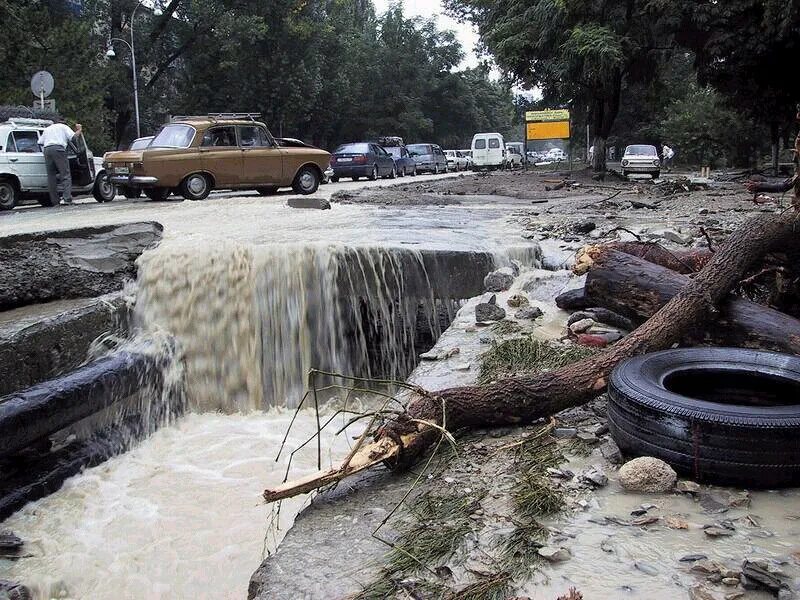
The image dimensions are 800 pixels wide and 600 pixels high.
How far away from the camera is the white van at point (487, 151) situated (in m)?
40.4

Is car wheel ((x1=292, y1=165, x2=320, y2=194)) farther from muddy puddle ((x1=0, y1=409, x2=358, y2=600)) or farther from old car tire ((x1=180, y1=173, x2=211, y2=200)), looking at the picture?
muddy puddle ((x1=0, y1=409, x2=358, y2=600))

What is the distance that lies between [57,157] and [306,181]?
5882 millimetres

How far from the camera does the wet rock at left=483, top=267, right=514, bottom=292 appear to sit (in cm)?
694

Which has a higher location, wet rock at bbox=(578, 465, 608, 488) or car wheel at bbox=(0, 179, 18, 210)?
car wheel at bbox=(0, 179, 18, 210)

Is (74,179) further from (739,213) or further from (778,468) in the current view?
(778,468)

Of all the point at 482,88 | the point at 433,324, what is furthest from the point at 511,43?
the point at 482,88

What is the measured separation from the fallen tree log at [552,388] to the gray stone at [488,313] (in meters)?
1.70

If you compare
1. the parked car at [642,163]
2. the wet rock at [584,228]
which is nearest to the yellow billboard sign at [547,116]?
the parked car at [642,163]

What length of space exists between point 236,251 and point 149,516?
10.7 ft

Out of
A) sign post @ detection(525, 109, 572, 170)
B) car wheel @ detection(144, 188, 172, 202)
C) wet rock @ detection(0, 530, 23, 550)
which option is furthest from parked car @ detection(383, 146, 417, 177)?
wet rock @ detection(0, 530, 23, 550)

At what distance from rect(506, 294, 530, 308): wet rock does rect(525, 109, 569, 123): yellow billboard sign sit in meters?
36.7

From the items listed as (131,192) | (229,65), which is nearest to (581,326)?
(131,192)

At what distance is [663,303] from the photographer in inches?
187

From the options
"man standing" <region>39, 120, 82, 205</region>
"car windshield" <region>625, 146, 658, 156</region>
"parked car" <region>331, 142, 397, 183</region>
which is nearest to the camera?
"man standing" <region>39, 120, 82, 205</region>
